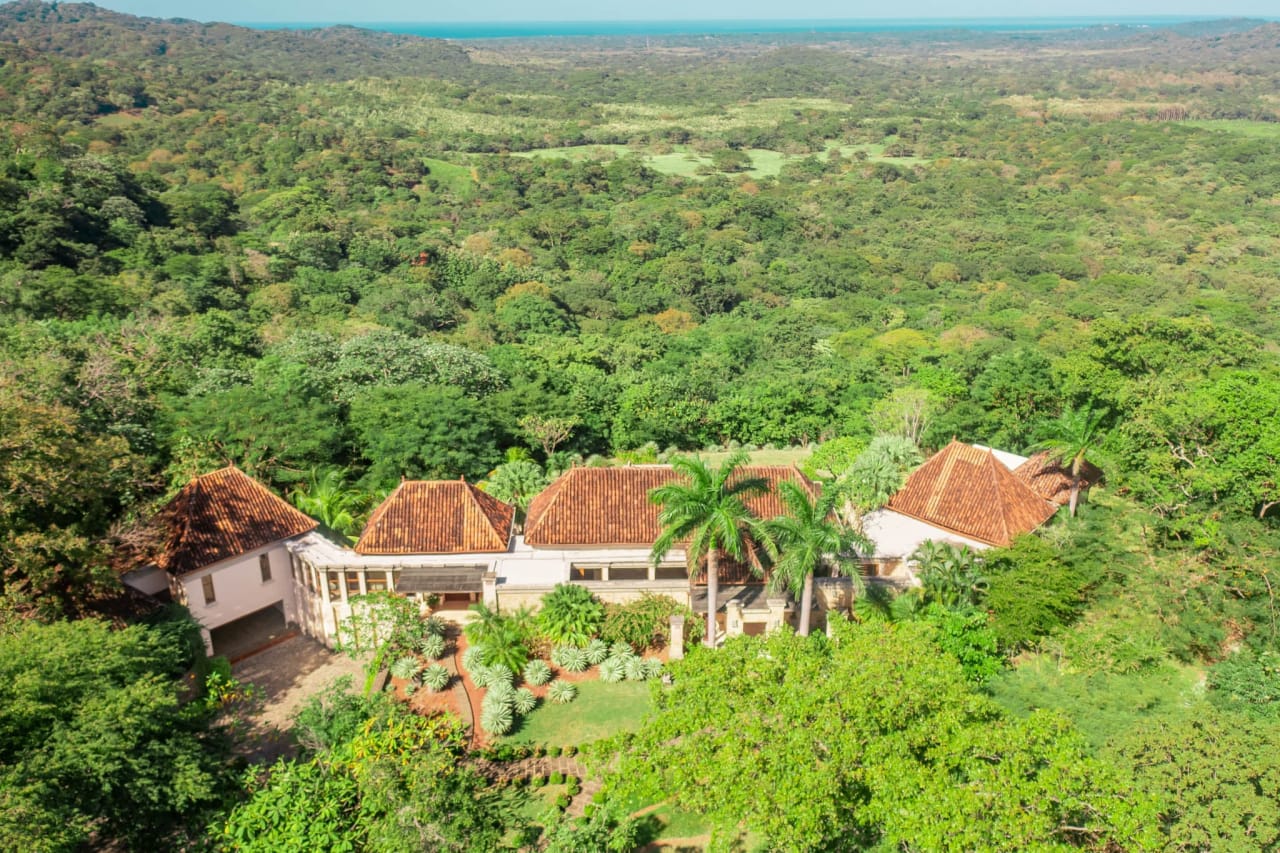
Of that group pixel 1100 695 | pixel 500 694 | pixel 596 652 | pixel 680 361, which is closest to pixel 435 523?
pixel 500 694

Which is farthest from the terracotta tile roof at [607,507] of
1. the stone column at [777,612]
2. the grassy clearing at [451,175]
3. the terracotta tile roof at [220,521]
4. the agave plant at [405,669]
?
the grassy clearing at [451,175]

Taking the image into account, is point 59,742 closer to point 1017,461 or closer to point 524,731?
point 524,731

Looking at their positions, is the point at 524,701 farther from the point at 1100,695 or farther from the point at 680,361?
the point at 680,361

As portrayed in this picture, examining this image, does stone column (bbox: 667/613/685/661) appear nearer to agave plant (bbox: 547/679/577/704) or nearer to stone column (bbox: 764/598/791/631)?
stone column (bbox: 764/598/791/631)

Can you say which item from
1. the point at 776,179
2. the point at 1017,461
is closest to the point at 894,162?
the point at 776,179

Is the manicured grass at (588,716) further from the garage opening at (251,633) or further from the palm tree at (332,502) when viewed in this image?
the palm tree at (332,502)
